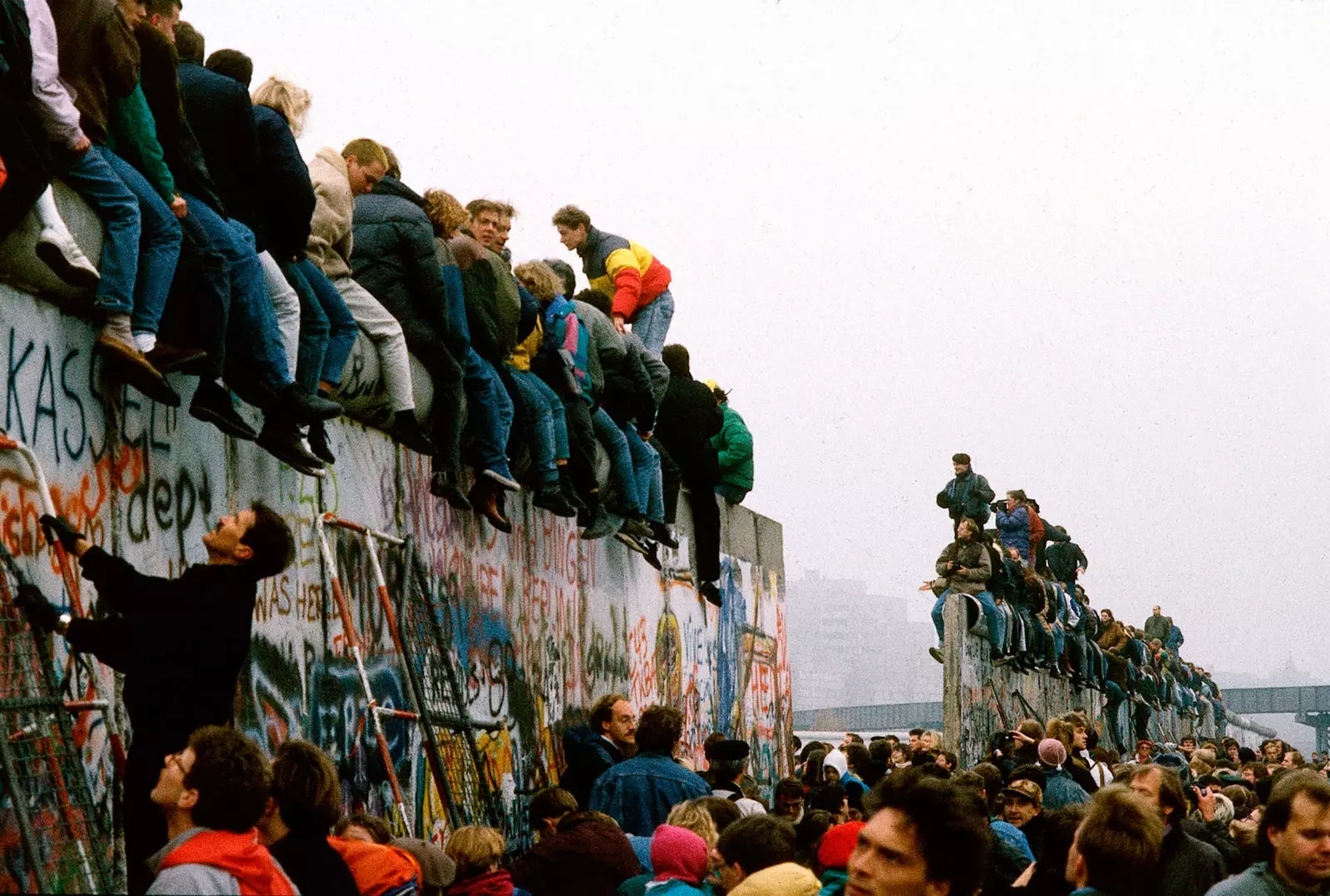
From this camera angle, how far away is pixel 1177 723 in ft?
214

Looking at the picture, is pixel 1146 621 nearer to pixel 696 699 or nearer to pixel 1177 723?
pixel 1177 723

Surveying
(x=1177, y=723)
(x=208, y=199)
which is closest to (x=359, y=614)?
(x=208, y=199)

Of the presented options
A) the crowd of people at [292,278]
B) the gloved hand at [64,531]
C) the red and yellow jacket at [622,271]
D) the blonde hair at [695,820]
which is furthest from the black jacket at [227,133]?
the red and yellow jacket at [622,271]

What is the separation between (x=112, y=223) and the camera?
7.18 metres

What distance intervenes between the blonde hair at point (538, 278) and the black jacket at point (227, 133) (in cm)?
427

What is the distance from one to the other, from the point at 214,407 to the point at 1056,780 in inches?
225

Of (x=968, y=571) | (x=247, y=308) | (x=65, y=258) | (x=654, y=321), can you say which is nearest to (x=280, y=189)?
(x=247, y=308)

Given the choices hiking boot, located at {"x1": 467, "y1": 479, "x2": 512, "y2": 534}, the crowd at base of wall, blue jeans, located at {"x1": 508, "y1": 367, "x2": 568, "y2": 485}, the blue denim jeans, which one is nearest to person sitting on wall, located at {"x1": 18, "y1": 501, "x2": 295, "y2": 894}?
hiking boot, located at {"x1": 467, "y1": 479, "x2": 512, "y2": 534}

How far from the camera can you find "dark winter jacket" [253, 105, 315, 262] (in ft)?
28.9

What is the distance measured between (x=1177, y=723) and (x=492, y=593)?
55772mm

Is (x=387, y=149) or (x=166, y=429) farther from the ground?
(x=387, y=149)

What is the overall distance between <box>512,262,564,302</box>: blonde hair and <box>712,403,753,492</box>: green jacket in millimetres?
6203

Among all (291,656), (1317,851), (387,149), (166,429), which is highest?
(387,149)

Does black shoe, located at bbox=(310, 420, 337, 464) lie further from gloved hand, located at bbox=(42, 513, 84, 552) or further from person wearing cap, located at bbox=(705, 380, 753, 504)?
person wearing cap, located at bbox=(705, 380, 753, 504)
